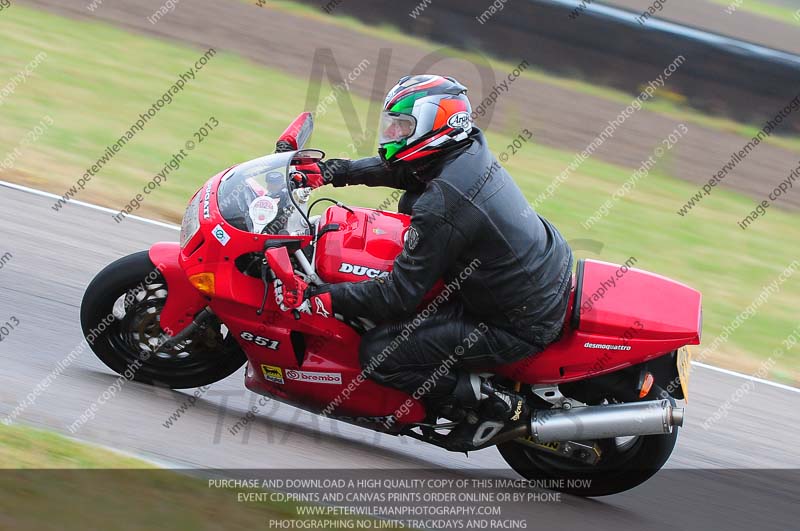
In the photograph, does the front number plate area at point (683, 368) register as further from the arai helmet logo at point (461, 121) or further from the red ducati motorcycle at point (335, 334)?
the arai helmet logo at point (461, 121)

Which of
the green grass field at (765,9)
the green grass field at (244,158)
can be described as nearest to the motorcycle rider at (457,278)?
the green grass field at (244,158)

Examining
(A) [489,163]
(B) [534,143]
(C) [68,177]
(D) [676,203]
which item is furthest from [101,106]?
(A) [489,163]

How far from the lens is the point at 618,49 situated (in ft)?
46.5

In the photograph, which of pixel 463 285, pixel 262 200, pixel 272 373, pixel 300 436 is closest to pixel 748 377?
pixel 463 285

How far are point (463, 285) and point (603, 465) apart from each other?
1395 millimetres

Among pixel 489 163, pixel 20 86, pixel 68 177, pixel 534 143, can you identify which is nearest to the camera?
pixel 489 163

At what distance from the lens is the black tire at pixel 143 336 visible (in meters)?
5.40

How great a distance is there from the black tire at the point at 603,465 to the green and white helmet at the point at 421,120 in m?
1.84

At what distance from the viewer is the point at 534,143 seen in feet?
42.3

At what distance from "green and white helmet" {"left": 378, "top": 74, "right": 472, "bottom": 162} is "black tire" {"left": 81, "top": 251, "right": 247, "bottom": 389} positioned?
1443 mm

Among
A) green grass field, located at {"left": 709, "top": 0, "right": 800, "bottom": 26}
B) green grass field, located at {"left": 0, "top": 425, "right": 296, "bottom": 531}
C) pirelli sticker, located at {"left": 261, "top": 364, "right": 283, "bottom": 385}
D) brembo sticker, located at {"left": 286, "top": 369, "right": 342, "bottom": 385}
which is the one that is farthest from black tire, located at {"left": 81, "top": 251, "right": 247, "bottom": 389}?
green grass field, located at {"left": 709, "top": 0, "right": 800, "bottom": 26}

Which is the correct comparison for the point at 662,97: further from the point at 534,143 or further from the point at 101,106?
the point at 101,106

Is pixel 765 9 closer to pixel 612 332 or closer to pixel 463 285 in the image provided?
pixel 612 332

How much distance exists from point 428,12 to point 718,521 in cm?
1073
